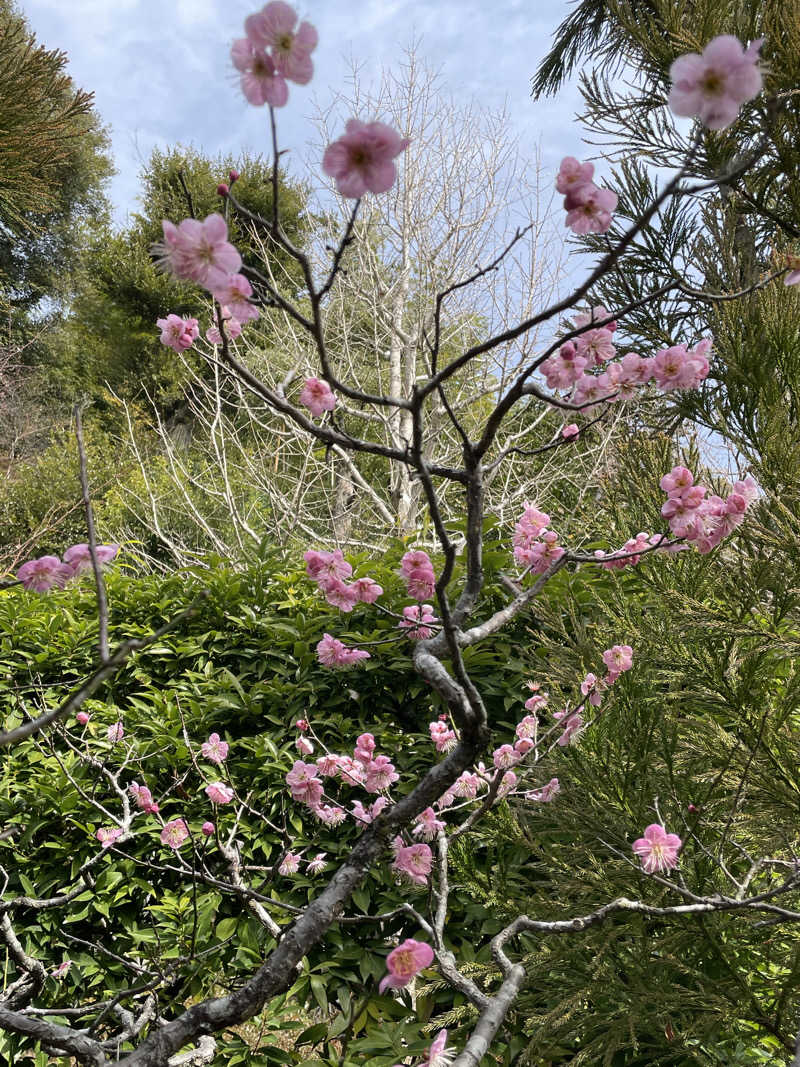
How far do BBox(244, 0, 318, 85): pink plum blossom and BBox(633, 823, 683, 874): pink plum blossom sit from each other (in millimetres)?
1322

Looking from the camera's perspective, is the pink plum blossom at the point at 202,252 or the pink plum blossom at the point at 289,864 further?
the pink plum blossom at the point at 289,864

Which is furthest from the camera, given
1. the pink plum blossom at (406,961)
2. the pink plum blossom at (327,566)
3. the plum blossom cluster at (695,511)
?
the pink plum blossom at (327,566)

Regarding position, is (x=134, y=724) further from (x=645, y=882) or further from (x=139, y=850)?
(x=645, y=882)

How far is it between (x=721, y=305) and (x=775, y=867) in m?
1.76

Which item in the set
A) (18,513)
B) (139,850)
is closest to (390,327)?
(139,850)

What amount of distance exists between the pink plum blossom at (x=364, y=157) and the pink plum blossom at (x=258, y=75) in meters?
0.09

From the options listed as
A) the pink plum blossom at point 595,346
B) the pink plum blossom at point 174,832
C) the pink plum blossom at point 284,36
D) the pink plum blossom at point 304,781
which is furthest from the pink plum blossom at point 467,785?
the pink plum blossom at point 284,36

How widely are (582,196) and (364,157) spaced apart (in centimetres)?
36

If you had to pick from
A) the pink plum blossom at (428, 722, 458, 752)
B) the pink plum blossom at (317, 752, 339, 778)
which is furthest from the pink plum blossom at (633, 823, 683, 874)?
the pink plum blossom at (317, 752, 339, 778)

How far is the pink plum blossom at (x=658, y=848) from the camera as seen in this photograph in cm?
133

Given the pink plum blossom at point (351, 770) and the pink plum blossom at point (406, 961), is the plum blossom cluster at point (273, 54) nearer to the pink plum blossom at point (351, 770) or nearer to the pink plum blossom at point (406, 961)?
the pink plum blossom at point (406, 961)

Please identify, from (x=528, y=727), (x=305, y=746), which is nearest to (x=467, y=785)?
(x=528, y=727)

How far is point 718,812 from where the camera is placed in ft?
5.62

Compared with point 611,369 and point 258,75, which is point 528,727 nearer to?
point 611,369
